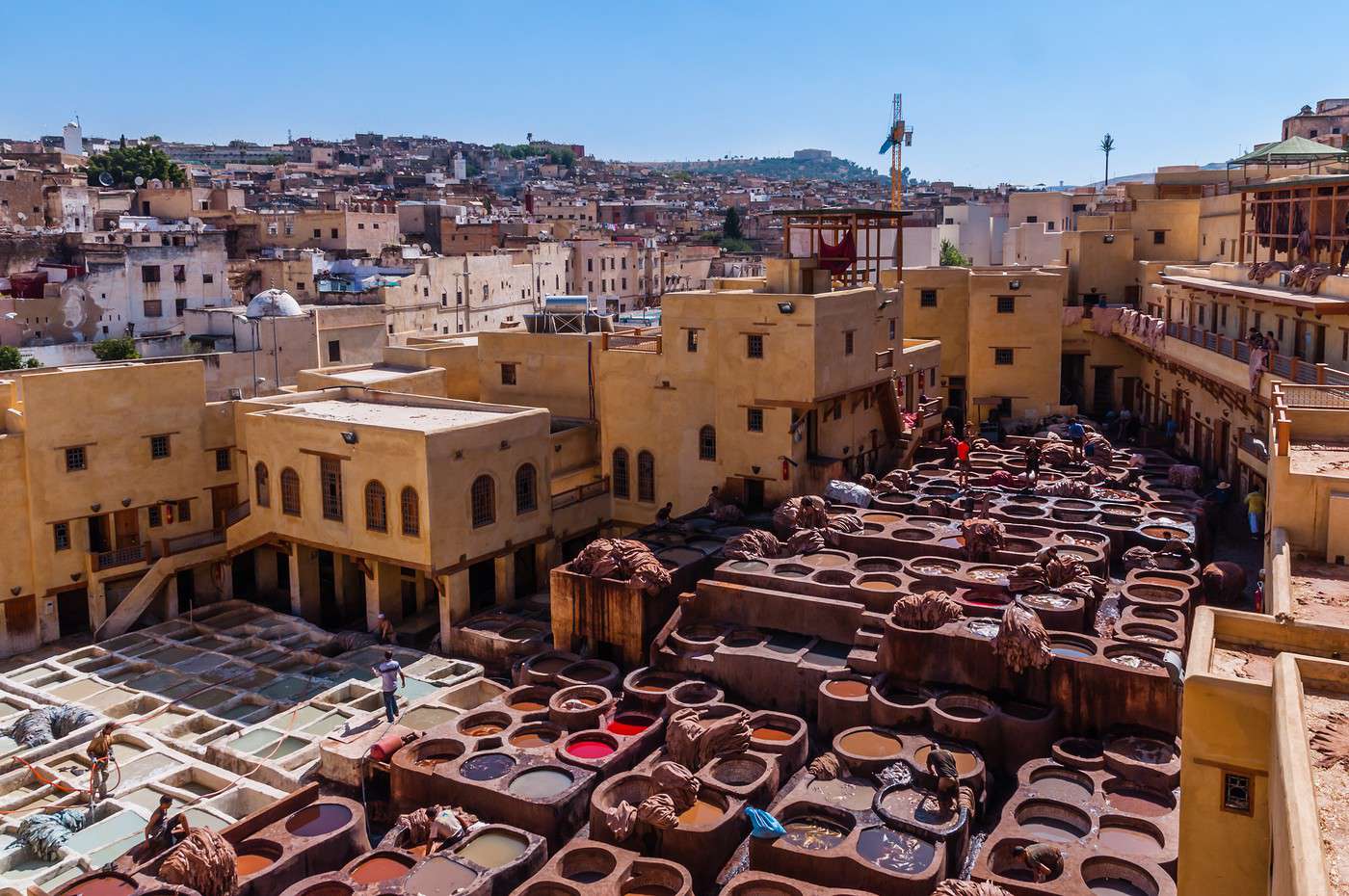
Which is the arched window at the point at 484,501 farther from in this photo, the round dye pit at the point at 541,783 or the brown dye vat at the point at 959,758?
the brown dye vat at the point at 959,758

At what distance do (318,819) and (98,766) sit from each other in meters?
5.09

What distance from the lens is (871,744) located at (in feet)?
68.1

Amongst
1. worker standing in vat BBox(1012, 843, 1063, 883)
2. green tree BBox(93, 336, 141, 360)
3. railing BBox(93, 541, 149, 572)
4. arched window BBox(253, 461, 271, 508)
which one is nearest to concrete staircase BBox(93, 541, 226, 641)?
railing BBox(93, 541, 149, 572)

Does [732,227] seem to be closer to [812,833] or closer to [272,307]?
[272,307]

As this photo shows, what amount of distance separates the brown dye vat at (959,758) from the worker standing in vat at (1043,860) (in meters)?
2.58

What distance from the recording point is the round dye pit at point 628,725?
22.9 meters

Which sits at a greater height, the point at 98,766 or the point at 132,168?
the point at 132,168

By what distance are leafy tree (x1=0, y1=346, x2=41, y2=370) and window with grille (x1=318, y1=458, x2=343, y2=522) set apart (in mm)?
23804

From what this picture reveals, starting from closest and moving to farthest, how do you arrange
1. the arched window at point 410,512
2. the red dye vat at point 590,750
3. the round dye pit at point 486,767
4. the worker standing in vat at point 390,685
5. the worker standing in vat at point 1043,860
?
1. the worker standing in vat at point 1043,860
2. the round dye pit at point 486,767
3. the red dye vat at point 590,750
4. the worker standing in vat at point 390,685
5. the arched window at point 410,512

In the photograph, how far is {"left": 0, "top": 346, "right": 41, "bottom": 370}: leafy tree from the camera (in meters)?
47.7

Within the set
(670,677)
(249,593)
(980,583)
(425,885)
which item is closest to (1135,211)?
(980,583)

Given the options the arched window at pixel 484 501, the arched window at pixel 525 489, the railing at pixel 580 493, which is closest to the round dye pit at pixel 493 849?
the arched window at pixel 484 501

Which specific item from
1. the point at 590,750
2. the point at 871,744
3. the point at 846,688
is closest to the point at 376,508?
the point at 590,750

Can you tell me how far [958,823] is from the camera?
58.7ft
